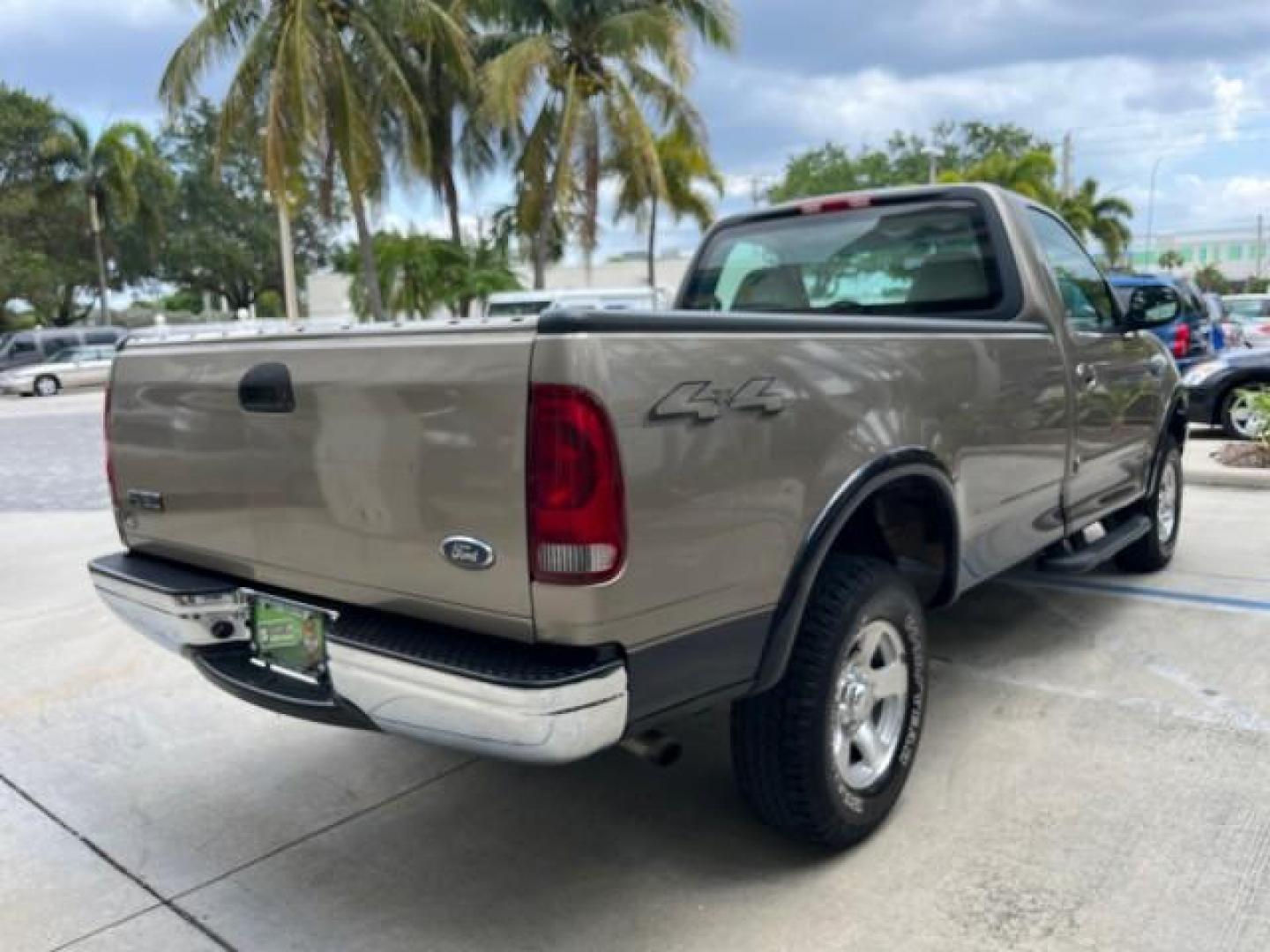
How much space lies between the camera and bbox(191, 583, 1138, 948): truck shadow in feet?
9.00

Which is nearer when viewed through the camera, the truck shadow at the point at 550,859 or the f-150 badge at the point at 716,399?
the f-150 badge at the point at 716,399

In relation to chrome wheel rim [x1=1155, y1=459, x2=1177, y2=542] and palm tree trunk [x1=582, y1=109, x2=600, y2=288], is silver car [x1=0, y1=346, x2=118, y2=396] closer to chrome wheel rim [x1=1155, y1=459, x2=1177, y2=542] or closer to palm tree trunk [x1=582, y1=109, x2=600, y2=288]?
palm tree trunk [x1=582, y1=109, x2=600, y2=288]

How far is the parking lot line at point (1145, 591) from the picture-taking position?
16.9ft

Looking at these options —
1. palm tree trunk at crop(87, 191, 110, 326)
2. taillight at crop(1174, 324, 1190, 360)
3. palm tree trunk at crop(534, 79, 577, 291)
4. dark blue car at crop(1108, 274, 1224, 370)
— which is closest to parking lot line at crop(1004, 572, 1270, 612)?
dark blue car at crop(1108, 274, 1224, 370)

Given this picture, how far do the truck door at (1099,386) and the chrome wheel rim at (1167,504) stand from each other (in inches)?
16.5

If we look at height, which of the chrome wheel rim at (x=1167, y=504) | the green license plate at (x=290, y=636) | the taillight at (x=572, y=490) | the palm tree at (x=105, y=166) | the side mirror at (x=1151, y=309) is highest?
the palm tree at (x=105, y=166)

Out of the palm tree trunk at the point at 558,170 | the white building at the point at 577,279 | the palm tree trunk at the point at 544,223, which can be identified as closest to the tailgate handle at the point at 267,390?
the palm tree trunk at the point at 558,170

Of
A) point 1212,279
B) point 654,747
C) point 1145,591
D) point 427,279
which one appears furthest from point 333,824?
point 1212,279

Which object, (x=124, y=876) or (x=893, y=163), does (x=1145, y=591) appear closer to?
(x=124, y=876)

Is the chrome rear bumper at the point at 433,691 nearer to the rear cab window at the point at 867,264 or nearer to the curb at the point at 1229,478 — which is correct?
the rear cab window at the point at 867,264

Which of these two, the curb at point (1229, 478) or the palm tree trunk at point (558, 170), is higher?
the palm tree trunk at point (558, 170)

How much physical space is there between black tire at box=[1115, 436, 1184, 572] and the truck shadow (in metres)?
2.27

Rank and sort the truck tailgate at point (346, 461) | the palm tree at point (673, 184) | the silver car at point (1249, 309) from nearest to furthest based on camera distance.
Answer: the truck tailgate at point (346, 461) → the silver car at point (1249, 309) → the palm tree at point (673, 184)

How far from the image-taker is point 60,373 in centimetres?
2902
